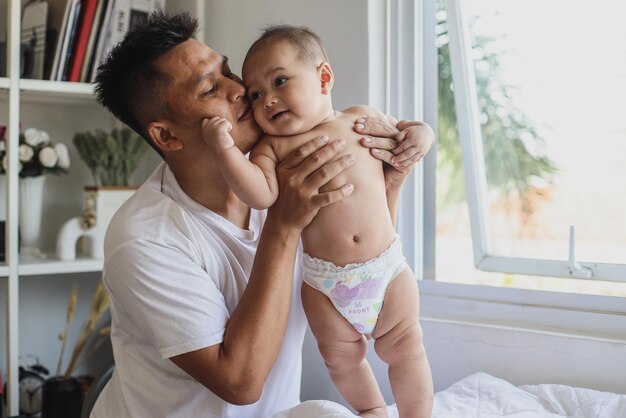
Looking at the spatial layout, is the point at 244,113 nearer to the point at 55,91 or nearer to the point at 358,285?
the point at 358,285

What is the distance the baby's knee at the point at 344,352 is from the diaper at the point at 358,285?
0.05 m

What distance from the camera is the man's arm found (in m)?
1.36

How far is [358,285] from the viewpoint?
139 centimetres

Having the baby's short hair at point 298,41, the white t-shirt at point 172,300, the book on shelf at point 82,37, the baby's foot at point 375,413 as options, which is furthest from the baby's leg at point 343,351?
the book on shelf at point 82,37

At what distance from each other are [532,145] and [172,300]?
1130 mm

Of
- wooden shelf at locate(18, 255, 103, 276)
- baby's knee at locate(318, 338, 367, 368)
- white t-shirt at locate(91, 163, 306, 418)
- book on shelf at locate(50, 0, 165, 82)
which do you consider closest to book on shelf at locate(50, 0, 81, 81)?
book on shelf at locate(50, 0, 165, 82)

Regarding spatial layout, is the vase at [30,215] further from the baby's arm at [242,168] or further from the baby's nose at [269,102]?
the baby's nose at [269,102]

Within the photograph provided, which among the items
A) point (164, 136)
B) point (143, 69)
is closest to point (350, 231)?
point (164, 136)

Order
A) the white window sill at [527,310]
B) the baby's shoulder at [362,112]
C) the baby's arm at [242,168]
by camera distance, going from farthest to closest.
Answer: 1. the white window sill at [527,310]
2. the baby's shoulder at [362,112]
3. the baby's arm at [242,168]

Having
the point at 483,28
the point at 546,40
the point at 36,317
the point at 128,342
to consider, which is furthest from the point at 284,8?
the point at 36,317

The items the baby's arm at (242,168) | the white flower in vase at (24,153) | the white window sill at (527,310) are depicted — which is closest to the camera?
the baby's arm at (242,168)

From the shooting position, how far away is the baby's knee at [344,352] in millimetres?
1460

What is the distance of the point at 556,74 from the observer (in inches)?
74.3

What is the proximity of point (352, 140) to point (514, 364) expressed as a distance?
78 centimetres
